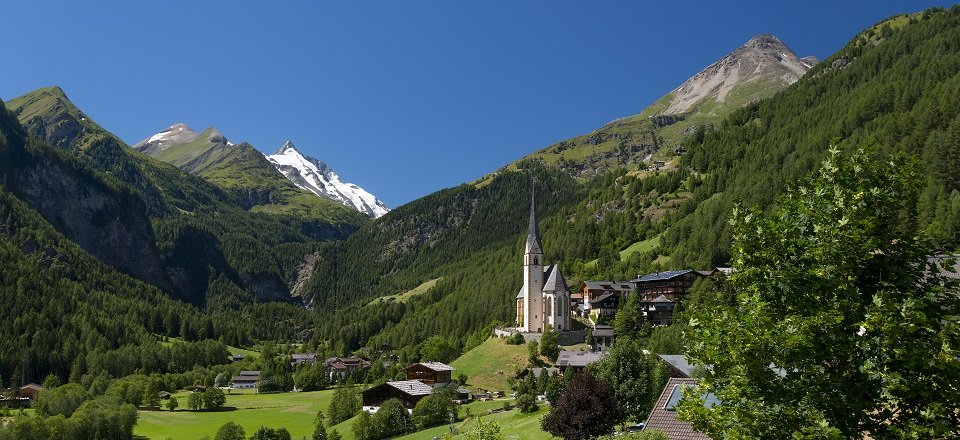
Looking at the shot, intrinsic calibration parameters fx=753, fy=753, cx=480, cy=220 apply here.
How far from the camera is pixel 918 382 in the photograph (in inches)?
559

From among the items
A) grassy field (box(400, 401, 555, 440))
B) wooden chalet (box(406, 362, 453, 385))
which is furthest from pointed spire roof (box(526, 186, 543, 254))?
grassy field (box(400, 401, 555, 440))

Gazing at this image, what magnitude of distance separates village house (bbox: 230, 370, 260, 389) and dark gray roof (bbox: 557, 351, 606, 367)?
103 metres

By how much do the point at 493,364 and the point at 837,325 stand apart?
346 feet

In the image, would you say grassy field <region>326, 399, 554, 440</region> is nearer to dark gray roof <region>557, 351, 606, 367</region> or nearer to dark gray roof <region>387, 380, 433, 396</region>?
dark gray roof <region>557, 351, 606, 367</region>

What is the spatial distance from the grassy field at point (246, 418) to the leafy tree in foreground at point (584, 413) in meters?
55.3

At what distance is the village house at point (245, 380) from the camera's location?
18275cm

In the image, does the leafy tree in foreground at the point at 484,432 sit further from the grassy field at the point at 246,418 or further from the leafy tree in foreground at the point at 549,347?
the leafy tree in foreground at the point at 549,347

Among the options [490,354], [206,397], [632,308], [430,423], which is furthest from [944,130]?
[206,397]

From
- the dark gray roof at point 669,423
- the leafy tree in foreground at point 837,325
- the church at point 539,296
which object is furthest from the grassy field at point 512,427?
the church at point 539,296

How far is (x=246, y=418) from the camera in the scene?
120 metres

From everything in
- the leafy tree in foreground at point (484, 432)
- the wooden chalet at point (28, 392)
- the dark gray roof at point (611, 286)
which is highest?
the dark gray roof at point (611, 286)

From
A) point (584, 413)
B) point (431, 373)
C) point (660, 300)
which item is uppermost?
point (660, 300)

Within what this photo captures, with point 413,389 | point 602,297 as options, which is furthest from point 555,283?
point 413,389

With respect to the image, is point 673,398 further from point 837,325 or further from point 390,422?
point 390,422
